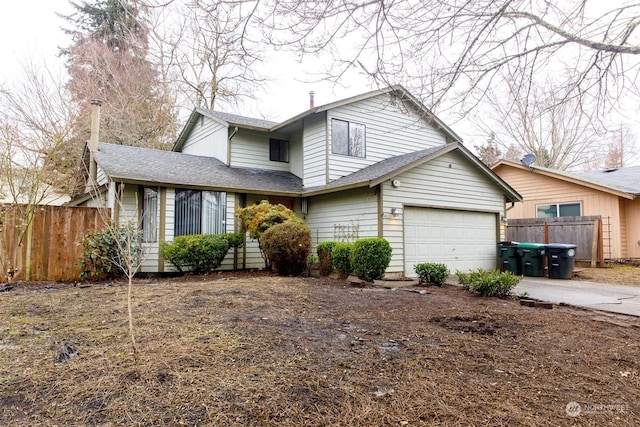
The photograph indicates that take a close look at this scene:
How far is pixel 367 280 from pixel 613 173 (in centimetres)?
1492

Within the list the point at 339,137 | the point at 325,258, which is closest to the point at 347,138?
the point at 339,137

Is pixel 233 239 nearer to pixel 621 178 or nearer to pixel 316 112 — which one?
pixel 316 112

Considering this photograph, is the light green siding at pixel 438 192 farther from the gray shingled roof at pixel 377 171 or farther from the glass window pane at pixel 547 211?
the glass window pane at pixel 547 211

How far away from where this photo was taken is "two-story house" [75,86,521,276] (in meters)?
10.1

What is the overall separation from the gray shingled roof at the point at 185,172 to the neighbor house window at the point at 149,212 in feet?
1.60

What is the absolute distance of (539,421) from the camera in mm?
2375

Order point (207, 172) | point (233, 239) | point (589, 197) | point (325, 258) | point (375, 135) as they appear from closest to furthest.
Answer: point (325, 258), point (233, 239), point (207, 172), point (375, 135), point (589, 197)

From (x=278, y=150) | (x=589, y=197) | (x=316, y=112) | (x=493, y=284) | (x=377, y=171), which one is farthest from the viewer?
(x=589, y=197)

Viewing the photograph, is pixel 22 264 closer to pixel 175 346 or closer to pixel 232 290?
pixel 232 290

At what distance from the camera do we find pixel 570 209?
14.9 metres

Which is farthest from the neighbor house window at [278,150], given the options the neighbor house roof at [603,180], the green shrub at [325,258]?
the neighbor house roof at [603,180]

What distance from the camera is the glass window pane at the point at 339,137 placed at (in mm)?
11852

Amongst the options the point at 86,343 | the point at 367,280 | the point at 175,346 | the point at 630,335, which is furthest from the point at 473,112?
the point at 86,343

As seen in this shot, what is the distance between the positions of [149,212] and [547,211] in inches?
586
